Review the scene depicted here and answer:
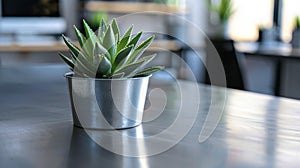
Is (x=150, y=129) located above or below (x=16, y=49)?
above

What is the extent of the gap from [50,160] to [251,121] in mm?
434

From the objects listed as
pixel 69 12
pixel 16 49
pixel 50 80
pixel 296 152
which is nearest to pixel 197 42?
pixel 69 12

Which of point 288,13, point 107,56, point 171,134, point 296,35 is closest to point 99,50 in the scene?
point 107,56

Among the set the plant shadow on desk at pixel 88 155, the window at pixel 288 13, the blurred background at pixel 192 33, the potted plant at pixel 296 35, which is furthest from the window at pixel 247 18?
the plant shadow on desk at pixel 88 155

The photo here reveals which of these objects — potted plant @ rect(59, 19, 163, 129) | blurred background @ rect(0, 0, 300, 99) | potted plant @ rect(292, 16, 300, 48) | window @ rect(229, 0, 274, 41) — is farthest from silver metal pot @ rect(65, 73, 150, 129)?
window @ rect(229, 0, 274, 41)

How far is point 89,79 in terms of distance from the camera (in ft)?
2.35

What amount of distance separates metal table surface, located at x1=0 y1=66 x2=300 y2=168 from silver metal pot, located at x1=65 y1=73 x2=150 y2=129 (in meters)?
0.02

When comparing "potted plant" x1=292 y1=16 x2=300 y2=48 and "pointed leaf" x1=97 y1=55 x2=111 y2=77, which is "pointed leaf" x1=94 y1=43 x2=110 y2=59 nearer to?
"pointed leaf" x1=97 y1=55 x2=111 y2=77

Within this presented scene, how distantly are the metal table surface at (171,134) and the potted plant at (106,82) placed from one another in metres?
0.03

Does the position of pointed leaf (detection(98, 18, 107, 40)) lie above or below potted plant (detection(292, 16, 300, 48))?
above

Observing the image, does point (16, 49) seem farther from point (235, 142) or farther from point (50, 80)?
point (235, 142)

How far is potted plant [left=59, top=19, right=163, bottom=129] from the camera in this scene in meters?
0.71

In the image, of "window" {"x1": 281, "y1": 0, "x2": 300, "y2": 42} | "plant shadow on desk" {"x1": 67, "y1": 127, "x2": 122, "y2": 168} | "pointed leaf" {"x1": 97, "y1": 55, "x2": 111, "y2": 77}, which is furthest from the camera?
"window" {"x1": 281, "y1": 0, "x2": 300, "y2": 42}

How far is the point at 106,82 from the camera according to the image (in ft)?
2.33
